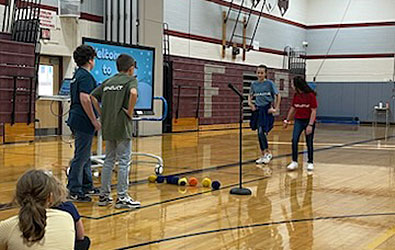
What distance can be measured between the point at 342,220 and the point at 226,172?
343 cm

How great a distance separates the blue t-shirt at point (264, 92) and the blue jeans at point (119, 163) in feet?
14.5

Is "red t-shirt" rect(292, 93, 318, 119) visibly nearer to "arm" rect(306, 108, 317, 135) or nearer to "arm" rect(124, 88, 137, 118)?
"arm" rect(306, 108, 317, 135)

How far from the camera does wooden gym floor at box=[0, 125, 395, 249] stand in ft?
15.3

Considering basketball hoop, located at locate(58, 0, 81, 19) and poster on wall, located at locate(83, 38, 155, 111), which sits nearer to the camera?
poster on wall, located at locate(83, 38, 155, 111)

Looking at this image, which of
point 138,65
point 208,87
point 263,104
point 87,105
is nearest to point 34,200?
point 87,105

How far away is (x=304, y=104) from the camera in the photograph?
9.00 m

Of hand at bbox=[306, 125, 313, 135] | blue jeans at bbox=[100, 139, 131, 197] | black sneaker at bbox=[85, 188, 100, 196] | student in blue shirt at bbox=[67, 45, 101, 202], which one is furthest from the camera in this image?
Answer: hand at bbox=[306, 125, 313, 135]

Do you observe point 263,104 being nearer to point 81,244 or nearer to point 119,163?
point 119,163

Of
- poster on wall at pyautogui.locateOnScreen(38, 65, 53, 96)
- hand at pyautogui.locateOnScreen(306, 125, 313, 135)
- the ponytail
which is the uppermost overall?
poster on wall at pyautogui.locateOnScreen(38, 65, 53, 96)

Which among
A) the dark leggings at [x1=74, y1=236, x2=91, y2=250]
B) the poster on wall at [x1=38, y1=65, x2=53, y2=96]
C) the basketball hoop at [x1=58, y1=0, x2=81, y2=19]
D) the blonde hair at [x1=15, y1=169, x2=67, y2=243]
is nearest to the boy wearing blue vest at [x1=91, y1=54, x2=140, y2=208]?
the dark leggings at [x1=74, y1=236, x2=91, y2=250]

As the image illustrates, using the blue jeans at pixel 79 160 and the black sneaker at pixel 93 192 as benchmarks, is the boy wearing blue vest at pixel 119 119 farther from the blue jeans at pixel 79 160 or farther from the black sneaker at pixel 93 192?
the black sneaker at pixel 93 192

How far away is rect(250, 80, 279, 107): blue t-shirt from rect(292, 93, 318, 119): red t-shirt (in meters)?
0.70

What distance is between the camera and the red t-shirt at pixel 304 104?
352 inches

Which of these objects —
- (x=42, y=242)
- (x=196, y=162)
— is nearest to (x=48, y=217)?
(x=42, y=242)
